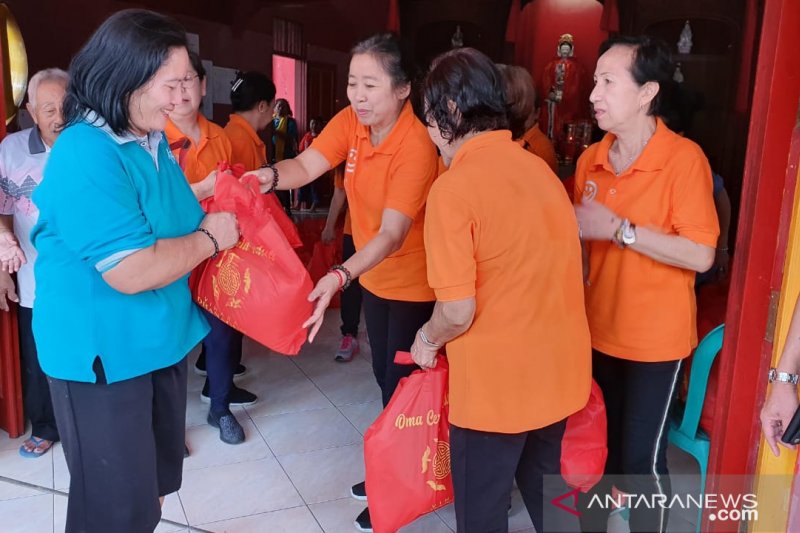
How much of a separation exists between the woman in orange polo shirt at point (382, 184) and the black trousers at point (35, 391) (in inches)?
55.5

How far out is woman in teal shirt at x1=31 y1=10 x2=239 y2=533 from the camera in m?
1.39

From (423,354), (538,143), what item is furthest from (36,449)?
(538,143)

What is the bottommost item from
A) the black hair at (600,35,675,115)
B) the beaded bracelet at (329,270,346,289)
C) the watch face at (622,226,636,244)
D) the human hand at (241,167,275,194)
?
the beaded bracelet at (329,270,346,289)

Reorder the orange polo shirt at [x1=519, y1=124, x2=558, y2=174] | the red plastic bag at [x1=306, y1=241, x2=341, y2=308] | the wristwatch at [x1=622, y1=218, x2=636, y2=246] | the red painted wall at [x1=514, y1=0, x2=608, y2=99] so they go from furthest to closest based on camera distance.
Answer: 1. the red painted wall at [x1=514, y1=0, x2=608, y2=99]
2. the red plastic bag at [x1=306, y1=241, x2=341, y2=308]
3. the orange polo shirt at [x1=519, y1=124, x2=558, y2=174]
4. the wristwatch at [x1=622, y1=218, x2=636, y2=246]

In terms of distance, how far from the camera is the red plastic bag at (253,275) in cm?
176

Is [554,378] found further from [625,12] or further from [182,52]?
[625,12]

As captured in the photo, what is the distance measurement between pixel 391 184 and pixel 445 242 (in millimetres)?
754

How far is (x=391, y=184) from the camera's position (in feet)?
6.98

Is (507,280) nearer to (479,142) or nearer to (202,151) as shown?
(479,142)

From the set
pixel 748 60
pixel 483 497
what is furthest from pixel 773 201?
pixel 748 60

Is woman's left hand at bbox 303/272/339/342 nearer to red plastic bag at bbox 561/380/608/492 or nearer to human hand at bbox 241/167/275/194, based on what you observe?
human hand at bbox 241/167/275/194

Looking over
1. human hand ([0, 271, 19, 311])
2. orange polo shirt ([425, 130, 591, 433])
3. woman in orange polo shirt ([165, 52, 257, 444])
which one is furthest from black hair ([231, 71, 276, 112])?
orange polo shirt ([425, 130, 591, 433])

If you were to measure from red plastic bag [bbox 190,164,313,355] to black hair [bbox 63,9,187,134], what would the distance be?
1.22 feet

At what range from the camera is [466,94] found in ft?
5.06
